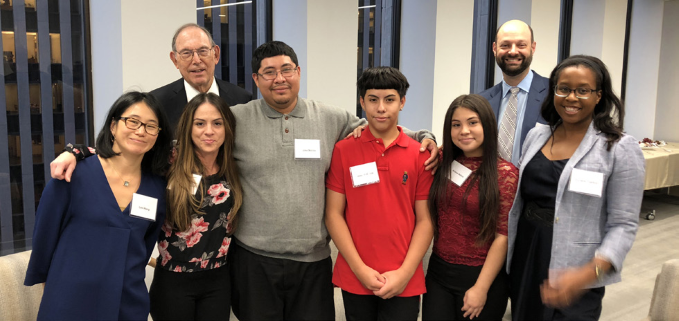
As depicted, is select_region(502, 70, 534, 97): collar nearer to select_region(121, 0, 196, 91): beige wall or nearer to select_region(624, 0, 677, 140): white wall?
select_region(121, 0, 196, 91): beige wall

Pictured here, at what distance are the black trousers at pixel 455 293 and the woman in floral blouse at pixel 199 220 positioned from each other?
91 cm

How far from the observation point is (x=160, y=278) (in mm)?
2027

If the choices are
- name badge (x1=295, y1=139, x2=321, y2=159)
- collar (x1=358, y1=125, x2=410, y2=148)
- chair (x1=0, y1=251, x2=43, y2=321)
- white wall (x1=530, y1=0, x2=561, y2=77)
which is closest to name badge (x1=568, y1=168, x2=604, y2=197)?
collar (x1=358, y1=125, x2=410, y2=148)

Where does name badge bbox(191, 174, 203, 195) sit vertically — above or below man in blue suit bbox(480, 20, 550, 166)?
below

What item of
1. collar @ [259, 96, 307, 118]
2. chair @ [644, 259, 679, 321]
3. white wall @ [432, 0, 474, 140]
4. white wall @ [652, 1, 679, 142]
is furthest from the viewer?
white wall @ [652, 1, 679, 142]

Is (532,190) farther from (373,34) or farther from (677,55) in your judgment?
(677,55)

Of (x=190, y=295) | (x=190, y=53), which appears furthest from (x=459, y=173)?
(x=190, y=53)

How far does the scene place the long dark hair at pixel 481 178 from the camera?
1.97 meters

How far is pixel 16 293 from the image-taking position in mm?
2213

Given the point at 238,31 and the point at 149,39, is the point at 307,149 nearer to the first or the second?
the point at 149,39

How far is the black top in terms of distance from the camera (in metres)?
1.84

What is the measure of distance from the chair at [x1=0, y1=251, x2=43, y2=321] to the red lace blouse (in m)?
1.94

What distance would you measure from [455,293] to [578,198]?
0.64 m

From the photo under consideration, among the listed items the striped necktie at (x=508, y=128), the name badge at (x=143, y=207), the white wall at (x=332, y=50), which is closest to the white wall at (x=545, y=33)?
the white wall at (x=332, y=50)
